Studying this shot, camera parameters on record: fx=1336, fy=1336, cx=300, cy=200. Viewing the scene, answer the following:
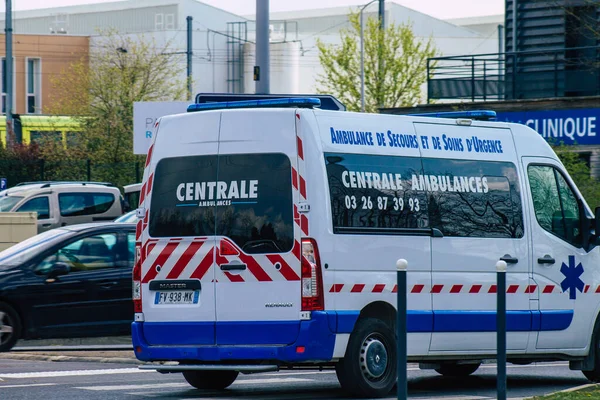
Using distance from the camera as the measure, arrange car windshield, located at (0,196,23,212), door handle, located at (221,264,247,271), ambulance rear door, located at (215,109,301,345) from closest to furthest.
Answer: ambulance rear door, located at (215,109,301,345) → door handle, located at (221,264,247,271) → car windshield, located at (0,196,23,212)

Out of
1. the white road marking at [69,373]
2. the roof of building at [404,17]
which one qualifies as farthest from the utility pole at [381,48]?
the white road marking at [69,373]

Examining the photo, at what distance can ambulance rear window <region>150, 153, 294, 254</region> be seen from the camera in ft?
35.7

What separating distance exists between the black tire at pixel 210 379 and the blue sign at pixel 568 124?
58.4ft

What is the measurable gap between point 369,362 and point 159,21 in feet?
238

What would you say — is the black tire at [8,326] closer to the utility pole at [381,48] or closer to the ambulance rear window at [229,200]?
the ambulance rear window at [229,200]

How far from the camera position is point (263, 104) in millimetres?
11359

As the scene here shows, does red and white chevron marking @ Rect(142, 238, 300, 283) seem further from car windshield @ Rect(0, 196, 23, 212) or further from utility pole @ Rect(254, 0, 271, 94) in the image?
car windshield @ Rect(0, 196, 23, 212)

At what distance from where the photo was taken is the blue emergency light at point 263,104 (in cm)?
1117

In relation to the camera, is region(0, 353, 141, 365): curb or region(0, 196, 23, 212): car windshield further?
region(0, 196, 23, 212): car windshield

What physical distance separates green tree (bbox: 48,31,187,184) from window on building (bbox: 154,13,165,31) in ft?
82.4

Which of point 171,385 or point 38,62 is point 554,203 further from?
point 38,62

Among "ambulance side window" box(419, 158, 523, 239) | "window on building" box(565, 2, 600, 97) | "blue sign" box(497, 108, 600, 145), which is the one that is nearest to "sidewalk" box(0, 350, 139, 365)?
"ambulance side window" box(419, 158, 523, 239)

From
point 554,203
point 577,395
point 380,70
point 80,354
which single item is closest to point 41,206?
point 80,354

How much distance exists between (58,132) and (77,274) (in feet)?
104
